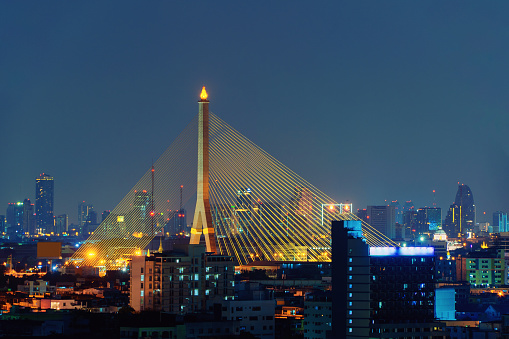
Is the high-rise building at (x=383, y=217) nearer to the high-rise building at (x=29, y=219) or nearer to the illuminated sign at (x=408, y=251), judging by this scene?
the high-rise building at (x=29, y=219)

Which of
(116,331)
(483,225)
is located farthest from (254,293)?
(483,225)

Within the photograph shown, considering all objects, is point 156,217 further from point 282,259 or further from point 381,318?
point 381,318

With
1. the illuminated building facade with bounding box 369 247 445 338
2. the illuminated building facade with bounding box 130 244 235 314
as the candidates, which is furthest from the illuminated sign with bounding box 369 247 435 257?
the illuminated building facade with bounding box 130 244 235 314

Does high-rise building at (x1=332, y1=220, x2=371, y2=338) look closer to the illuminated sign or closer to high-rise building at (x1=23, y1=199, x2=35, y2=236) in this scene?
the illuminated sign

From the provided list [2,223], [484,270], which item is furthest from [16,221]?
[484,270]

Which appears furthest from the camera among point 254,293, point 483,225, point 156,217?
point 483,225

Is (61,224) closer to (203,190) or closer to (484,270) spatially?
(484,270)
